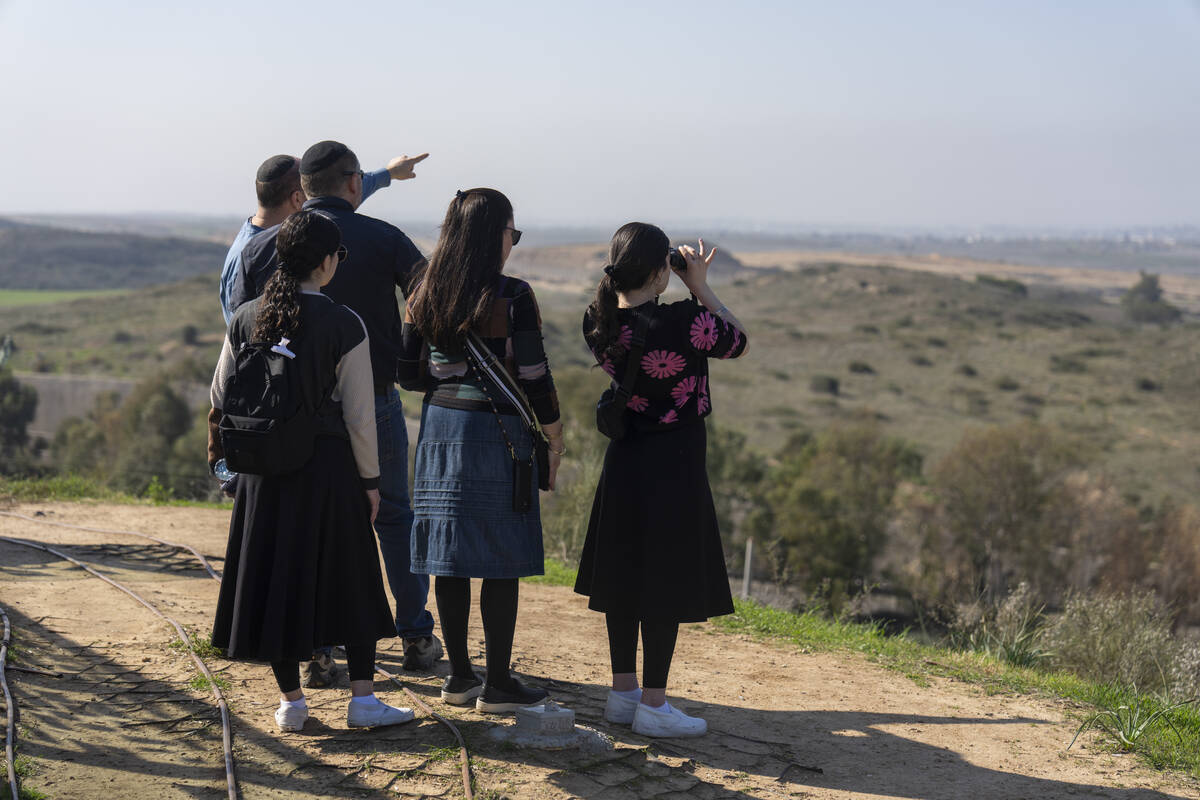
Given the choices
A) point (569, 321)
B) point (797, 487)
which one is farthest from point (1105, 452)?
point (569, 321)

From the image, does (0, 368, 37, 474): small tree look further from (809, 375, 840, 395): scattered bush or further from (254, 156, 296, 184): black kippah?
(809, 375, 840, 395): scattered bush

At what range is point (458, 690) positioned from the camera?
428 centimetres

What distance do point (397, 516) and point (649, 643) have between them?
1.22 m

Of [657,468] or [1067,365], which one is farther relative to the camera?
[1067,365]


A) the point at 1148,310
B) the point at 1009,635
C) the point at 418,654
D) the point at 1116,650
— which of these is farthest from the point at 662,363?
the point at 1148,310

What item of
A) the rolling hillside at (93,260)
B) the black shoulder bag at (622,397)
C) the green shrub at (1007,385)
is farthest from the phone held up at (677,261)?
the rolling hillside at (93,260)

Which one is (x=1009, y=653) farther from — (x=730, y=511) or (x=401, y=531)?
(x=730, y=511)

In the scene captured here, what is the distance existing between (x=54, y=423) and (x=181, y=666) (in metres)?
49.6

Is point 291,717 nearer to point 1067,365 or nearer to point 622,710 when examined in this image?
point 622,710

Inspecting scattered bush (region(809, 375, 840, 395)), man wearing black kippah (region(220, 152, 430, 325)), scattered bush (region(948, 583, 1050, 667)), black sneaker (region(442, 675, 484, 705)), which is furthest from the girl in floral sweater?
scattered bush (region(809, 375, 840, 395))

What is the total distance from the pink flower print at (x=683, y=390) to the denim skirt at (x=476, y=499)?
1.84ft

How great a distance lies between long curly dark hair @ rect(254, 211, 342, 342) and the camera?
3.63 m

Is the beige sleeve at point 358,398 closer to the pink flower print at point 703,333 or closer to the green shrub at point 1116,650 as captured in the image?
the pink flower print at point 703,333

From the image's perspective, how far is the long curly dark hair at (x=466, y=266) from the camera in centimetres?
382
